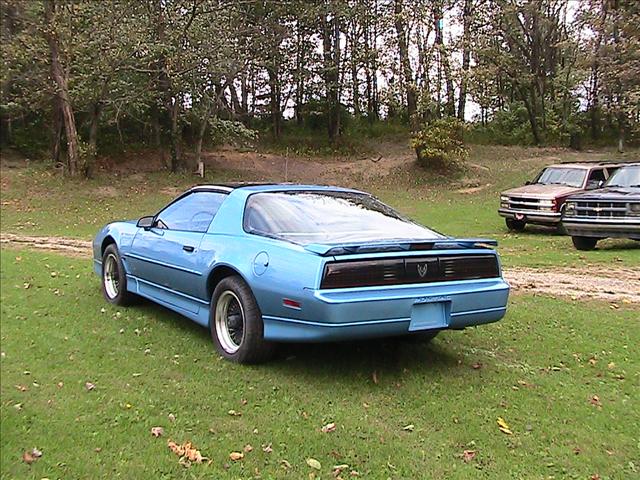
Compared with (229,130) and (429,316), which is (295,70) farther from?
(429,316)

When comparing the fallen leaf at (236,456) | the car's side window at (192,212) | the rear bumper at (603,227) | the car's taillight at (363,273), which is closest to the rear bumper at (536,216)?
the rear bumper at (603,227)

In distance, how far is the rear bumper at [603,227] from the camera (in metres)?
11.8

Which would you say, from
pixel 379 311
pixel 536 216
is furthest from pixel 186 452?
pixel 536 216

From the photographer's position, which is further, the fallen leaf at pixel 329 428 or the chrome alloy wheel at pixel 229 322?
the chrome alloy wheel at pixel 229 322

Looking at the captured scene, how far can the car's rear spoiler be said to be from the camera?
4.33 m

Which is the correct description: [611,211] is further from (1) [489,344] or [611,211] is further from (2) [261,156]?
(2) [261,156]

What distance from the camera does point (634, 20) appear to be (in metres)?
21.9

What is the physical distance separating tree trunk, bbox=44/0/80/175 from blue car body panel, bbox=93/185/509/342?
18502 millimetres

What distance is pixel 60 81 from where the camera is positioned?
22.5 metres

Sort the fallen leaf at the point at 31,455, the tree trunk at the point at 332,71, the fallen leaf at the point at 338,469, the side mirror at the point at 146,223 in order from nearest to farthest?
1. the fallen leaf at the point at 338,469
2. the fallen leaf at the point at 31,455
3. the side mirror at the point at 146,223
4. the tree trunk at the point at 332,71

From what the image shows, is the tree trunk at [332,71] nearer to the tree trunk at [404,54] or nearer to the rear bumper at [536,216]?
the tree trunk at [404,54]

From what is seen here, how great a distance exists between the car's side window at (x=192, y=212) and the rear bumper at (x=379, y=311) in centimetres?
154

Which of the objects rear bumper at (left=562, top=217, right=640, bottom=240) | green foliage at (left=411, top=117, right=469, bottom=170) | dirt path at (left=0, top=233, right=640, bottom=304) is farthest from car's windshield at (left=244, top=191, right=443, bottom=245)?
green foliage at (left=411, top=117, right=469, bottom=170)

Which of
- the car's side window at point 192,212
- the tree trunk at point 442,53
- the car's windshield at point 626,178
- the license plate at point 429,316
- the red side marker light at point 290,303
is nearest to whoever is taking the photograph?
the red side marker light at point 290,303
